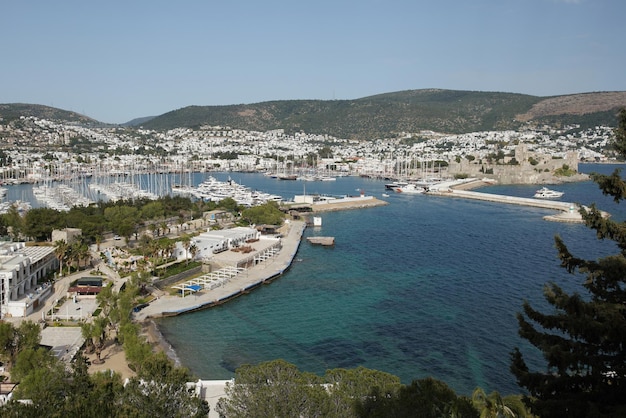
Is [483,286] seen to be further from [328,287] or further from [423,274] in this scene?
[328,287]

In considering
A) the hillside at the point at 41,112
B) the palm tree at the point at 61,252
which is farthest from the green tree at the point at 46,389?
the hillside at the point at 41,112

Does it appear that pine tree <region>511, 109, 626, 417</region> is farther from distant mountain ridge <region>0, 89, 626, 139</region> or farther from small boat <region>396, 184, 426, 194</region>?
distant mountain ridge <region>0, 89, 626, 139</region>

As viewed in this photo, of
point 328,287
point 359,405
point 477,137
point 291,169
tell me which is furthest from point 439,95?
point 359,405

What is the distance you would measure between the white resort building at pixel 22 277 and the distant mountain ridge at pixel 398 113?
126m

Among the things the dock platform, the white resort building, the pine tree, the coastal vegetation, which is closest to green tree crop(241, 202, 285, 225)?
the dock platform

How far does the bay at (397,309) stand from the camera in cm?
1360

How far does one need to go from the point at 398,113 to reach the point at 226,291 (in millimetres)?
142058

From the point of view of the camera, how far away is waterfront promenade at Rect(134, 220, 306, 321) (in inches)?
668

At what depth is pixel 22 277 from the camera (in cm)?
1688

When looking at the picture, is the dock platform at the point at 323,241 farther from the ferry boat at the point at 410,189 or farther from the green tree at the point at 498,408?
the ferry boat at the point at 410,189

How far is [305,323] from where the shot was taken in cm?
1647

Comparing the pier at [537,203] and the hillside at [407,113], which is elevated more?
the hillside at [407,113]

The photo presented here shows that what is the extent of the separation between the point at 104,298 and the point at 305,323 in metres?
5.95

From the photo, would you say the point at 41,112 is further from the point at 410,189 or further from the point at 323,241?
the point at 323,241
